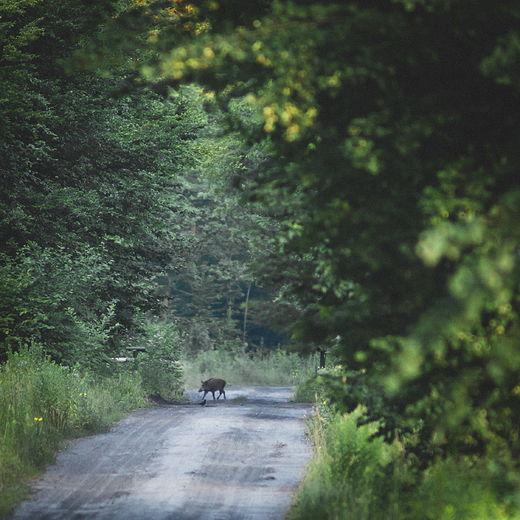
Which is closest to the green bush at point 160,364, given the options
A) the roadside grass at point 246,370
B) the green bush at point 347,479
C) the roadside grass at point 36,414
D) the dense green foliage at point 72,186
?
the dense green foliage at point 72,186

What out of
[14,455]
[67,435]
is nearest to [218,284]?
[67,435]

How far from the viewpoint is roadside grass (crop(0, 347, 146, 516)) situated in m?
7.38

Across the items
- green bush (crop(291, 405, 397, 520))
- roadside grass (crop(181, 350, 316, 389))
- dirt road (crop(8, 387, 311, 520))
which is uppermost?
green bush (crop(291, 405, 397, 520))

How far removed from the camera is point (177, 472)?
8109mm

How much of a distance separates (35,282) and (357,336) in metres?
10.2

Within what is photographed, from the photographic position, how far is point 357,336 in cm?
409

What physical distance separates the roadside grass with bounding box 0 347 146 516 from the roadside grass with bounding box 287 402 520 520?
3.25 m

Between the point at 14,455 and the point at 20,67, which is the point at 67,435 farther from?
the point at 20,67

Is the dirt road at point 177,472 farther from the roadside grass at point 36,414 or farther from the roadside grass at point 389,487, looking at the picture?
the roadside grass at point 389,487

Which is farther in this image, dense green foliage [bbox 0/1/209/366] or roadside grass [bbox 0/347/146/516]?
dense green foliage [bbox 0/1/209/366]

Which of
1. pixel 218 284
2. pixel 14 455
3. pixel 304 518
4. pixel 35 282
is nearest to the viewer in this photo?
pixel 304 518

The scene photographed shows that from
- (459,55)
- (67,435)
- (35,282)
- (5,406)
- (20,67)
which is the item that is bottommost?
(67,435)

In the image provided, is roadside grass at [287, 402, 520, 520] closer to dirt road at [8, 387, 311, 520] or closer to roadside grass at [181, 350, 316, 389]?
dirt road at [8, 387, 311, 520]

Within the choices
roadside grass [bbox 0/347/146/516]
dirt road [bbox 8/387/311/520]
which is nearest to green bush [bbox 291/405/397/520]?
dirt road [bbox 8/387/311/520]
